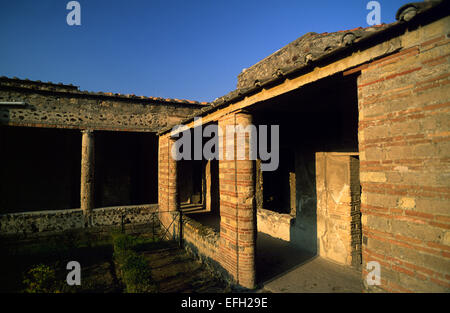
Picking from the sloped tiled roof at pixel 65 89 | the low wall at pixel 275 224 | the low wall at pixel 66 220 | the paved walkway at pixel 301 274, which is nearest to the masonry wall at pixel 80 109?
the sloped tiled roof at pixel 65 89

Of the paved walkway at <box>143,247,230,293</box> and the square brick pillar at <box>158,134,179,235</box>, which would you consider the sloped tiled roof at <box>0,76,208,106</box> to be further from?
the paved walkway at <box>143,247,230,293</box>

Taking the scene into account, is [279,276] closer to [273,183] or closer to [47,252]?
[273,183]

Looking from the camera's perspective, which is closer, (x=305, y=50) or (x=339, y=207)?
(x=339, y=207)

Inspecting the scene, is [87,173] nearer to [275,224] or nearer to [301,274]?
[275,224]

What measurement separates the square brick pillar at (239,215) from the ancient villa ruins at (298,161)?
27 mm

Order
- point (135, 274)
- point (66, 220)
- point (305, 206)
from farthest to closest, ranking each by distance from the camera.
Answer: point (66, 220)
point (305, 206)
point (135, 274)

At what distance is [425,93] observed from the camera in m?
2.14

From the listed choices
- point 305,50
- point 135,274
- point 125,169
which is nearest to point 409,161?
point 135,274

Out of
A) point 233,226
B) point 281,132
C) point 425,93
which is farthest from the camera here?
point 281,132

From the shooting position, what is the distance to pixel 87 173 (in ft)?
29.8

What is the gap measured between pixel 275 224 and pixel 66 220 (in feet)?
25.3
